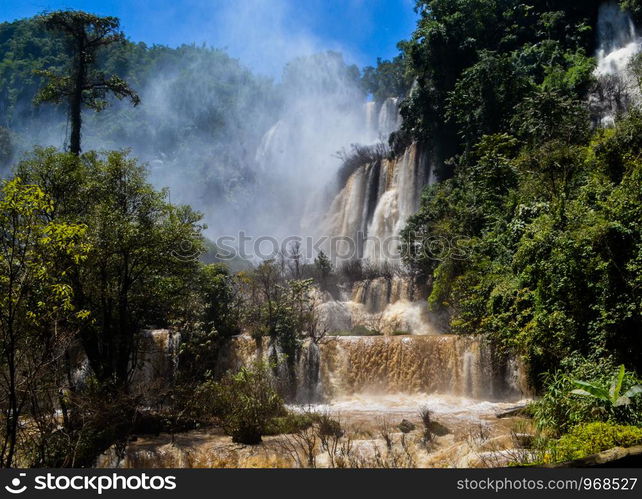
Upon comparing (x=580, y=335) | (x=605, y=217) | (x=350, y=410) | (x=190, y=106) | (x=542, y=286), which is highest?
(x=190, y=106)

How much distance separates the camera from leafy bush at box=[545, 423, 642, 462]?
5.31 meters

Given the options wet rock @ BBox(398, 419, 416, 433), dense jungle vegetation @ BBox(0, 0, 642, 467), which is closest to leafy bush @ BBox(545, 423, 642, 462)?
dense jungle vegetation @ BBox(0, 0, 642, 467)

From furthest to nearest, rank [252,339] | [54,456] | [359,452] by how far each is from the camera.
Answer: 1. [252,339]
2. [359,452]
3. [54,456]

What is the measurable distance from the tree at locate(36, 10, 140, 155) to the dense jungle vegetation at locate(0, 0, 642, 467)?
6.64m

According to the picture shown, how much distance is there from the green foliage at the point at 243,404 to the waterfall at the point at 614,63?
1620cm

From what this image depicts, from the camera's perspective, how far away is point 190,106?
66438 millimetres

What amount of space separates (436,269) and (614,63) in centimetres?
1466

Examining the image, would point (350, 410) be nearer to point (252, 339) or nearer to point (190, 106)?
point (252, 339)

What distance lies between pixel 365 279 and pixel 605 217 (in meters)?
15.9

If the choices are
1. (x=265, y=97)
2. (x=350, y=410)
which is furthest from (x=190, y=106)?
(x=350, y=410)

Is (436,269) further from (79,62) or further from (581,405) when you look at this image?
(79,62)

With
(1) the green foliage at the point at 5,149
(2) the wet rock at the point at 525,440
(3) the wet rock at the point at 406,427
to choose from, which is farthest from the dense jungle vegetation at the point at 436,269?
(1) the green foliage at the point at 5,149

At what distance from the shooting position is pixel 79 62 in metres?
18.9

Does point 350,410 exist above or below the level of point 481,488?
below
